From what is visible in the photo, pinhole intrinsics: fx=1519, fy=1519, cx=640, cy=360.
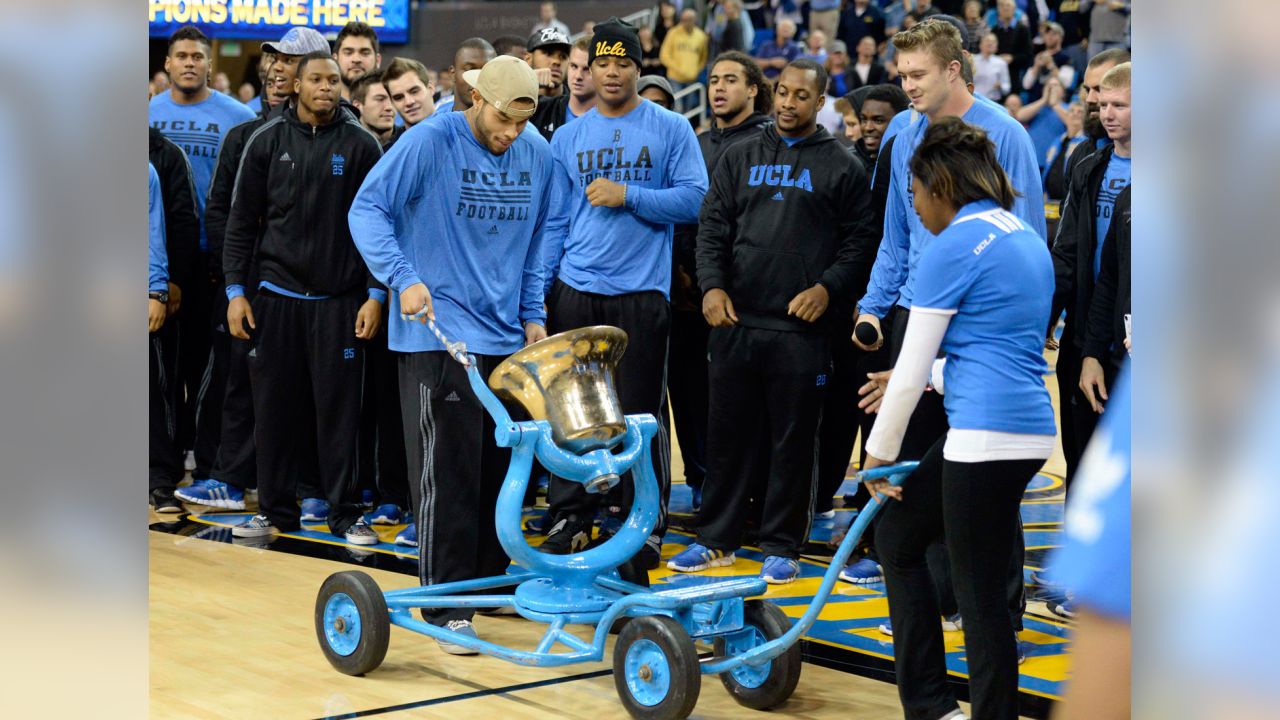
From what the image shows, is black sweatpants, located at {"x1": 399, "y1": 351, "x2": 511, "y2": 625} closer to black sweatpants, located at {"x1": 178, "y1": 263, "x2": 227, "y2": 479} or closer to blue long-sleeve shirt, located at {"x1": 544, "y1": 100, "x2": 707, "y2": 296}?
blue long-sleeve shirt, located at {"x1": 544, "y1": 100, "x2": 707, "y2": 296}

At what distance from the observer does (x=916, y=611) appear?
391 centimetres

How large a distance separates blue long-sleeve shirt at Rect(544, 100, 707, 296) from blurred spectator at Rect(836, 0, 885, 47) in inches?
471

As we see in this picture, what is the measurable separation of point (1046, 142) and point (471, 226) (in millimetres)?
11771

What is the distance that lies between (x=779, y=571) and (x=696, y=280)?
186cm

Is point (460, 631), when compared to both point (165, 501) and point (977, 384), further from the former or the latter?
point (165, 501)

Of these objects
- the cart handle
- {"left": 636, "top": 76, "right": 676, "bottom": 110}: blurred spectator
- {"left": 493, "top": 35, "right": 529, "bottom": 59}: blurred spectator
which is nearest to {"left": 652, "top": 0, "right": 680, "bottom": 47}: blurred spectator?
{"left": 493, "top": 35, "right": 529, "bottom": 59}: blurred spectator

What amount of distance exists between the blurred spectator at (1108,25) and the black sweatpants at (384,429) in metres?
10.9

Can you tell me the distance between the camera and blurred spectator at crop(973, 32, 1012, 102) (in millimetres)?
16328

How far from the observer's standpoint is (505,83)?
495 cm

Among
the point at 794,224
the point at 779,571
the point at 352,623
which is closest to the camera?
the point at 352,623

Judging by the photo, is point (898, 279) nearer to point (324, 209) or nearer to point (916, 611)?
point (916, 611)

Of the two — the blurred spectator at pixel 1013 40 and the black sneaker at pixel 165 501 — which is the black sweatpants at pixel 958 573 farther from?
the blurred spectator at pixel 1013 40

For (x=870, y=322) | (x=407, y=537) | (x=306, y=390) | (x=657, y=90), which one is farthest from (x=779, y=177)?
(x=306, y=390)
